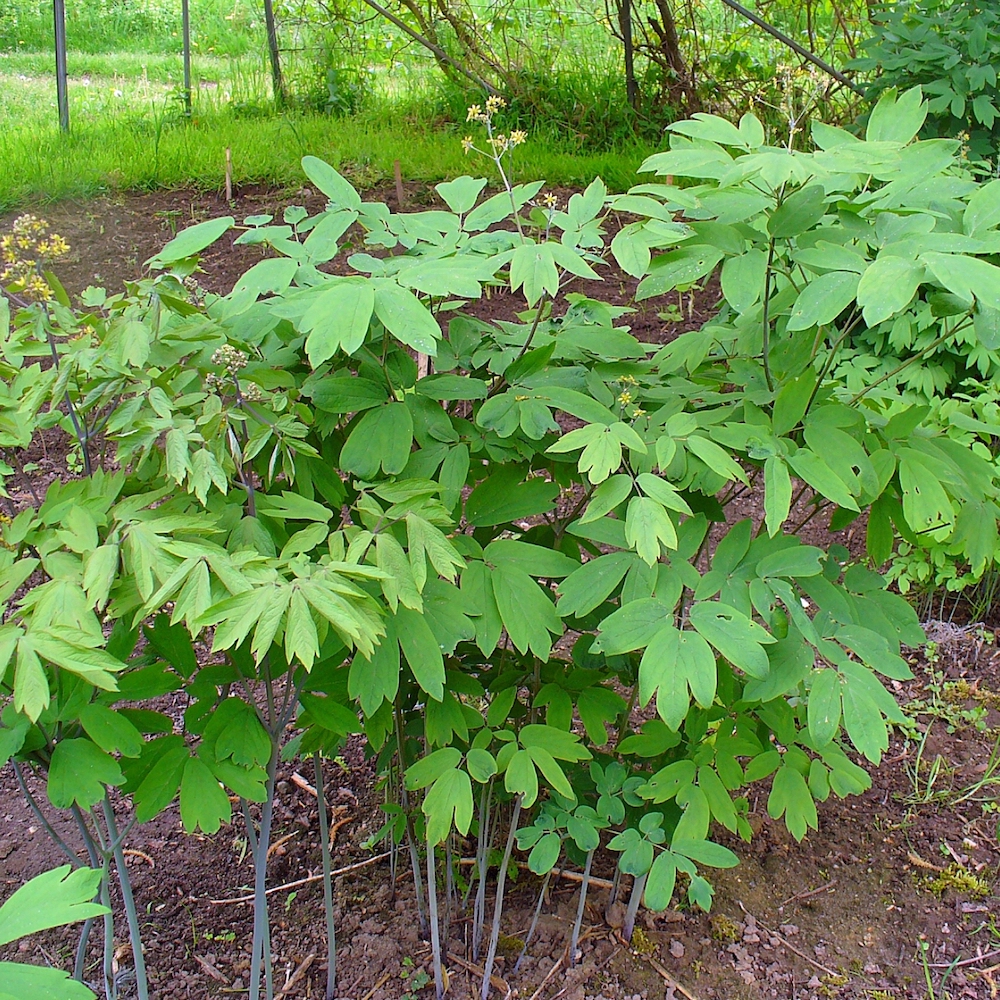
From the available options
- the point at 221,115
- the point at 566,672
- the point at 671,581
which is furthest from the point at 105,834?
the point at 221,115

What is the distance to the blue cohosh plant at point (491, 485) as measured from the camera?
132cm

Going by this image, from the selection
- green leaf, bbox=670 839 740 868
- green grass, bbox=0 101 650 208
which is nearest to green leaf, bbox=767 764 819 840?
green leaf, bbox=670 839 740 868

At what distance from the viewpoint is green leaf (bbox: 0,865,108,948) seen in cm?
104

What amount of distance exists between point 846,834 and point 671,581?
1.34 m

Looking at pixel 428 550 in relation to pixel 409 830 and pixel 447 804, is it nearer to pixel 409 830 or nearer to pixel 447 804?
pixel 447 804

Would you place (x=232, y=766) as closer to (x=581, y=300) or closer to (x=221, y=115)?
(x=581, y=300)

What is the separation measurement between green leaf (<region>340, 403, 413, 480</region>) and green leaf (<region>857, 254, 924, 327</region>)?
70 cm

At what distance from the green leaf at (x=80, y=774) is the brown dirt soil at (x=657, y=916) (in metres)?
0.81

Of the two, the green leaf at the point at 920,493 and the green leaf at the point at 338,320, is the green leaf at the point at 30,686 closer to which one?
the green leaf at the point at 338,320

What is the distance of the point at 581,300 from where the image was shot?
1693 millimetres

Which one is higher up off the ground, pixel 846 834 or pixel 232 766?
pixel 232 766

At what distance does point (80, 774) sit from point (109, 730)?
0.08m

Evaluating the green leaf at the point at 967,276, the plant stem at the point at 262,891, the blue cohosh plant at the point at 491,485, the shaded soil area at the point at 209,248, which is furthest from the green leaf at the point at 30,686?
the shaded soil area at the point at 209,248

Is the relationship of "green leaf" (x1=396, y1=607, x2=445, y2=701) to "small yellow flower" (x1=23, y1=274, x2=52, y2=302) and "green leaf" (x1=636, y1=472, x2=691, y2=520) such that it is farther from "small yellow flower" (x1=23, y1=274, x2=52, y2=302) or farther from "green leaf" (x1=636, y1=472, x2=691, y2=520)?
"small yellow flower" (x1=23, y1=274, x2=52, y2=302)
